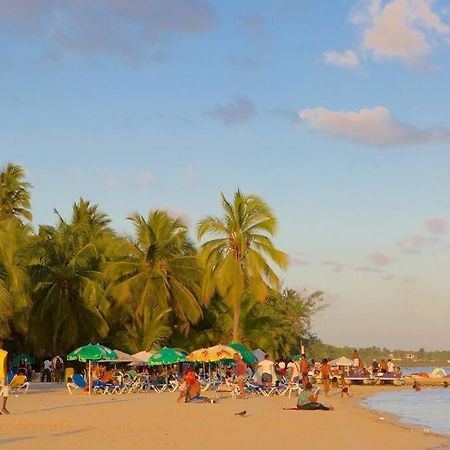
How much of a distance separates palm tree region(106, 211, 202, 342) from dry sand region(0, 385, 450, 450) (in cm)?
1922

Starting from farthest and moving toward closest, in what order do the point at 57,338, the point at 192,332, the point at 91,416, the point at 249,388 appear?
1. the point at 192,332
2. the point at 57,338
3. the point at 249,388
4. the point at 91,416

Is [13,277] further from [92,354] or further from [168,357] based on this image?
[168,357]

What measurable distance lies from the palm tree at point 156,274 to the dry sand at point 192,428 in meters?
19.2

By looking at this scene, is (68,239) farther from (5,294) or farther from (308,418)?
(308,418)

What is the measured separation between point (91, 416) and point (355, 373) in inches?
1298

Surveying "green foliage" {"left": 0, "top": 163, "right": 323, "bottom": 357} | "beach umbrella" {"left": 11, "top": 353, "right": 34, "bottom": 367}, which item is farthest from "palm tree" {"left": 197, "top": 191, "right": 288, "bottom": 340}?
"beach umbrella" {"left": 11, "top": 353, "right": 34, "bottom": 367}

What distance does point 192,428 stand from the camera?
15.0 meters

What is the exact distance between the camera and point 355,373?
4822cm

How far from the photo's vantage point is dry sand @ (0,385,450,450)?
1238 cm

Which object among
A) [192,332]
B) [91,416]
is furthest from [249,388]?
[192,332]

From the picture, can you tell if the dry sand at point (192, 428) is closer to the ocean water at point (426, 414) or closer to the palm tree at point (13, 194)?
the ocean water at point (426, 414)

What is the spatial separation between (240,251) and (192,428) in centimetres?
2274

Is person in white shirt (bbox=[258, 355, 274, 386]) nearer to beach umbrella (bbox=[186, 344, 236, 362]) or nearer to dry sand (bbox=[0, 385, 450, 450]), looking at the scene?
beach umbrella (bbox=[186, 344, 236, 362])

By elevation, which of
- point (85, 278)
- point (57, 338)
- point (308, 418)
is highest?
point (85, 278)
